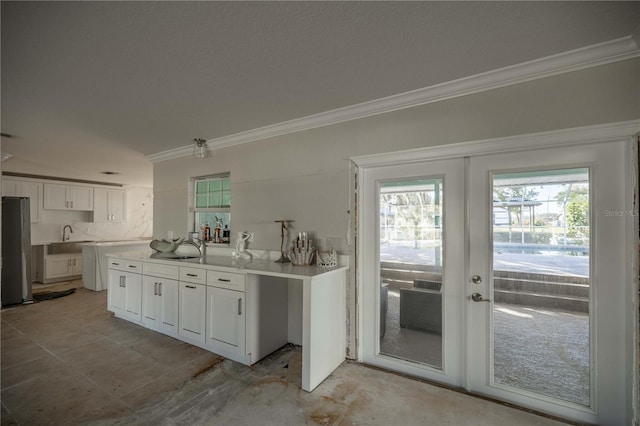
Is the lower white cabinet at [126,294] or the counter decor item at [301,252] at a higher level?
the counter decor item at [301,252]

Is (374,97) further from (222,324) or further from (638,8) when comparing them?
(222,324)

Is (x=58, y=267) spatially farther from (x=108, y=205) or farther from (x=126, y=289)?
(x=126, y=289)

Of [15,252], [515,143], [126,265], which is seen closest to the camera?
[515,143]

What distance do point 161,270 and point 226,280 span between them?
1.05 metres

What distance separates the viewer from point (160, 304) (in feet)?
10.4

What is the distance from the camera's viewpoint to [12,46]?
169 centimetres

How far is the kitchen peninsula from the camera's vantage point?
223cm

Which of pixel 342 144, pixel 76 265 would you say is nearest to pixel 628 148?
pixel 342 144

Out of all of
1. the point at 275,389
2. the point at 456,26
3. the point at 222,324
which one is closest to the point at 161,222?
the point at 222,324

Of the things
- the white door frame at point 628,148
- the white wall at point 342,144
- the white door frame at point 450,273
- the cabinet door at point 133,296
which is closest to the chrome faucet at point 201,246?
the white wall at point 342,144

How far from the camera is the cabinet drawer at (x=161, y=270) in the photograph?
302 centimetres

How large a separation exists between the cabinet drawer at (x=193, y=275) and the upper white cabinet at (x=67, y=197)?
5248mm

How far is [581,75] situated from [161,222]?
490cm

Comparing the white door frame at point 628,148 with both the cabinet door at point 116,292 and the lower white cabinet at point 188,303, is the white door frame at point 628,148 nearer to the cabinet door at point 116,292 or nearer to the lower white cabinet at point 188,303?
the lower white cabinet at point 188,303
